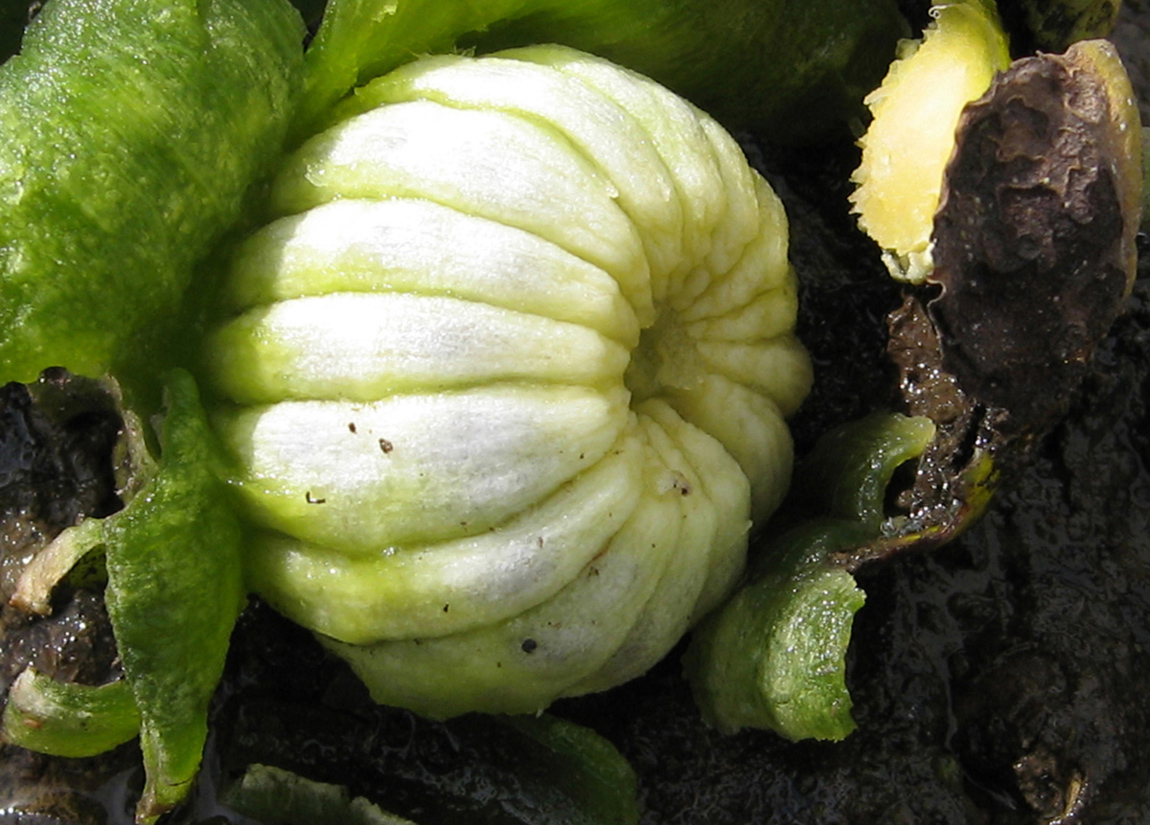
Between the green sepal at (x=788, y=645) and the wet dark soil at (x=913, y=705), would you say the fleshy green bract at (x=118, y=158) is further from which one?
the green sepal at (x=788, y=645)

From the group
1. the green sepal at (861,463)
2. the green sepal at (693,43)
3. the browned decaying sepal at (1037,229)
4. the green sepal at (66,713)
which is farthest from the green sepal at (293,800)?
the browned decaying sepal at (1037,229)

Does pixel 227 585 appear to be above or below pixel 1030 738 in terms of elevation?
above

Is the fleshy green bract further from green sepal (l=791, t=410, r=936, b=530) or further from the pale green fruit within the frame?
green sepal (l=791, t=410, r=936, b=530)

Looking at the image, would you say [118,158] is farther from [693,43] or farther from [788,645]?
[788,645]

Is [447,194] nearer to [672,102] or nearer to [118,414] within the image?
[672,102]

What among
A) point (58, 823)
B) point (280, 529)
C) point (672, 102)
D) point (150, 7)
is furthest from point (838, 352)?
point (58, 823)

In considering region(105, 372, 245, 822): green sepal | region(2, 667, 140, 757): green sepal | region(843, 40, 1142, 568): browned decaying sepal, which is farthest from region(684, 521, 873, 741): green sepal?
region(2, 667, 140, 757): green sepal

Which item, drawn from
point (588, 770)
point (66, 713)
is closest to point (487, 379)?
point (588, 770)
